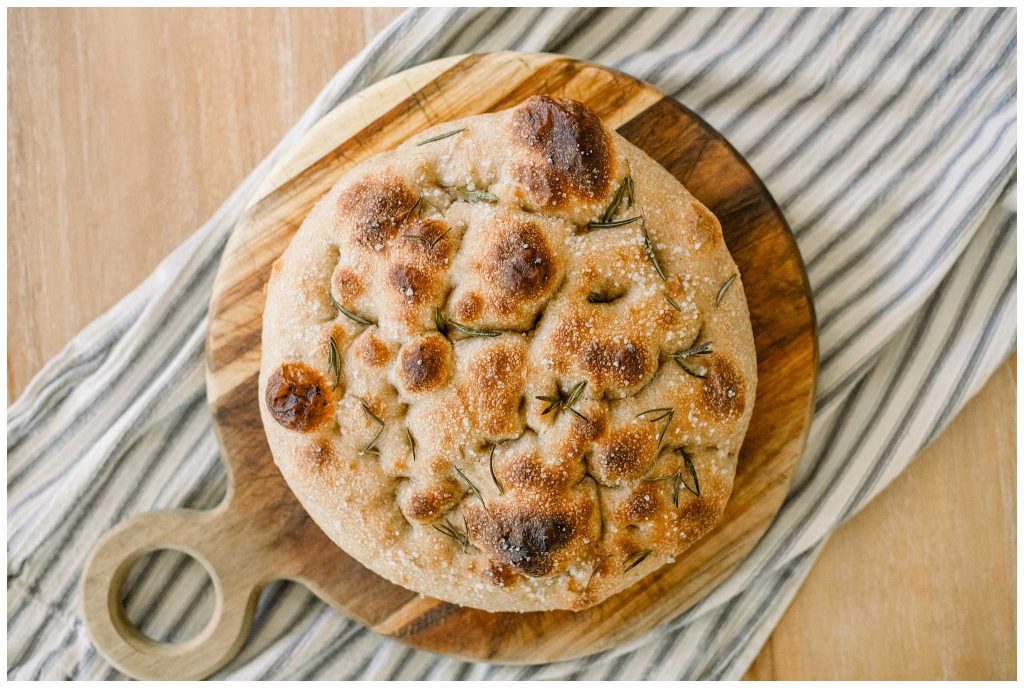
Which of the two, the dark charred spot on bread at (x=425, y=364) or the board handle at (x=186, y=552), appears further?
the board handle at (x=186, y=552)

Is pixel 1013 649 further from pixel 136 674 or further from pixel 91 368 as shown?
pixel 91 368

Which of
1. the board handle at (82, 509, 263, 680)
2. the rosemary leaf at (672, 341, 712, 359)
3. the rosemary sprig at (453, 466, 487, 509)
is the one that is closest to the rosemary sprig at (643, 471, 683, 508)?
the rosemary leaf at (672, 341, 712, 359)

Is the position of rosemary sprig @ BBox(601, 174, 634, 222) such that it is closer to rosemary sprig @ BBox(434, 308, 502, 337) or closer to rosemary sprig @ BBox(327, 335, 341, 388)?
rosemary sprig @ BBox(434, 308, 502, 337)

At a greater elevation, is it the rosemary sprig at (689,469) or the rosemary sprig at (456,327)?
the rosemary sprig at (456,327)

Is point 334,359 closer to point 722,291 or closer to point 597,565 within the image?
point 597,565

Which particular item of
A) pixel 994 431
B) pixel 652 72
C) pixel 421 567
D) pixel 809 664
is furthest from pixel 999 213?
pixel 421 567

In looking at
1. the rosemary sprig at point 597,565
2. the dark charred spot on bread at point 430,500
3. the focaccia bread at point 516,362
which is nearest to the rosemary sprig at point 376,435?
the focaccia bread at point 516,362

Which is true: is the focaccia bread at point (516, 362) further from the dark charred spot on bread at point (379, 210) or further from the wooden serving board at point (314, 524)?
the wooden serving board at point (314, 524)
